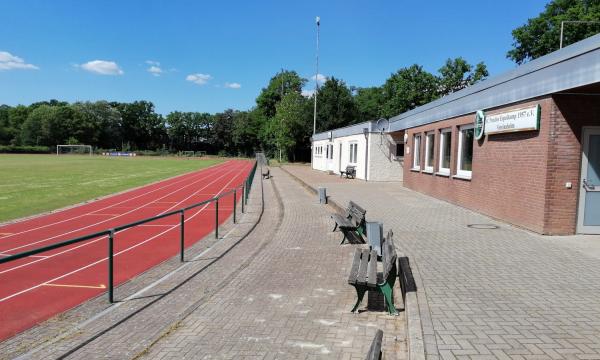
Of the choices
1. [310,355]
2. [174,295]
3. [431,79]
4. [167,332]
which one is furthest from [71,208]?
[431,79]

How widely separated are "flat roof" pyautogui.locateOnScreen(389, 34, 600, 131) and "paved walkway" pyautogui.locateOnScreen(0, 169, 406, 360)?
5472 mm

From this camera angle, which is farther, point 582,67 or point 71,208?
point 71,208

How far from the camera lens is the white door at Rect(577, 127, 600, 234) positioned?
389 inches

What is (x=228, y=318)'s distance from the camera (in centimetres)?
545

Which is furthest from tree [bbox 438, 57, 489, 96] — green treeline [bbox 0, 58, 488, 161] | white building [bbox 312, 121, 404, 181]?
white building [bbox 312, 121, 404, 181]

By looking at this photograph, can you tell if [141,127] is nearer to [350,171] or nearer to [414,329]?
[350,171]

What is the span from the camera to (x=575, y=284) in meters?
6.36

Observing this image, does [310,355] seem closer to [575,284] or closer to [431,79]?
[575,284]

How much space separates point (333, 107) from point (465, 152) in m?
48.6

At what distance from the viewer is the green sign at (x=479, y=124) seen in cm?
1327

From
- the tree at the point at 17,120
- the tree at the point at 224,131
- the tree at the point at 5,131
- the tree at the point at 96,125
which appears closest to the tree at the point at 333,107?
the tree at the point at 224,131

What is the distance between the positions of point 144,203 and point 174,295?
46.1 feet

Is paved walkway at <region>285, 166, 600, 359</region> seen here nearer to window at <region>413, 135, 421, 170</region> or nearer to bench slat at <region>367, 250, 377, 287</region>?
bench slat at <region>367, 250, 377, 287</region>

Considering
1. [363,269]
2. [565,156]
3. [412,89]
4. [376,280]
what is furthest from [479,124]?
[412,89]
